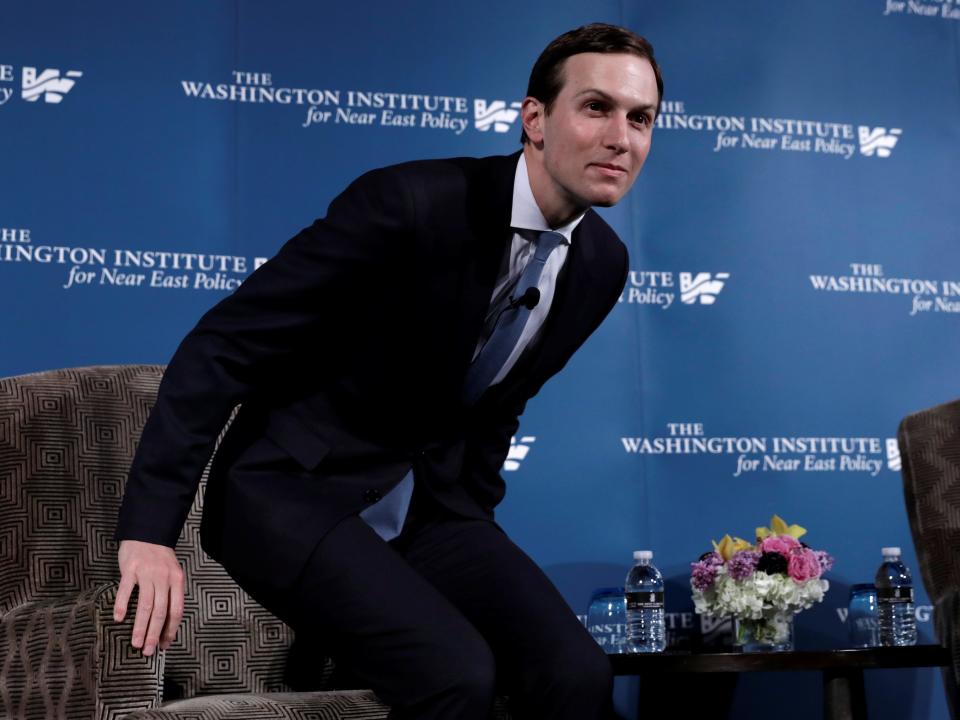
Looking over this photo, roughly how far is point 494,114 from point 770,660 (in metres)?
1.99

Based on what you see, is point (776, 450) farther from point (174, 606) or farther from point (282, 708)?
point (174, 606)

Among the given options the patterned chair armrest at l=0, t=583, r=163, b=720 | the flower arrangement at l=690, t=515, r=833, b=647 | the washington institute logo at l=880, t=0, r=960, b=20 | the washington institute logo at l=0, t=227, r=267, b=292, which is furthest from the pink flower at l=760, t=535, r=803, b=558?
the washington institute logo at l=880, t=0, r=960, b=20

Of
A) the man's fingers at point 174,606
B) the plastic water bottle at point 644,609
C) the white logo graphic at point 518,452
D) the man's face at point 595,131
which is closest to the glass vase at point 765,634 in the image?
the plastic water bottle at point 644,609

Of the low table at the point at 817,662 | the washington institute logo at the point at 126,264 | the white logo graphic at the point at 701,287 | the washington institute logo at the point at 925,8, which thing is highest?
the washington institute logo at the point at 925,8

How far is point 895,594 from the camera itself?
11.2ft

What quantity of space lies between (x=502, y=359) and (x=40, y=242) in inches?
70.3

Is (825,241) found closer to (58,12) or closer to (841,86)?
(841,86)

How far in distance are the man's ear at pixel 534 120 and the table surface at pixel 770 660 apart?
3.84 ft

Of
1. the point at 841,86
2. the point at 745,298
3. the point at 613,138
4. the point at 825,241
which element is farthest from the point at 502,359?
the point at 841,86

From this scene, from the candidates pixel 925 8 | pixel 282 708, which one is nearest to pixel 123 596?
pixel 282 708

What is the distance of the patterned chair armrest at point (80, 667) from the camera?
1729 millimetres

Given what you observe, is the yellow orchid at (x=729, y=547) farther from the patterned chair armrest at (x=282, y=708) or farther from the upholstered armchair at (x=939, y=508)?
the patterned chair armrest at (x=282, y=708)

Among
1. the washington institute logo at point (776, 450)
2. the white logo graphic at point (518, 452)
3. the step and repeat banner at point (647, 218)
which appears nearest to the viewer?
the step and repeat banner at point (647, 218)

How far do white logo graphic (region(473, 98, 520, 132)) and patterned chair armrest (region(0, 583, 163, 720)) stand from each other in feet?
7.36
